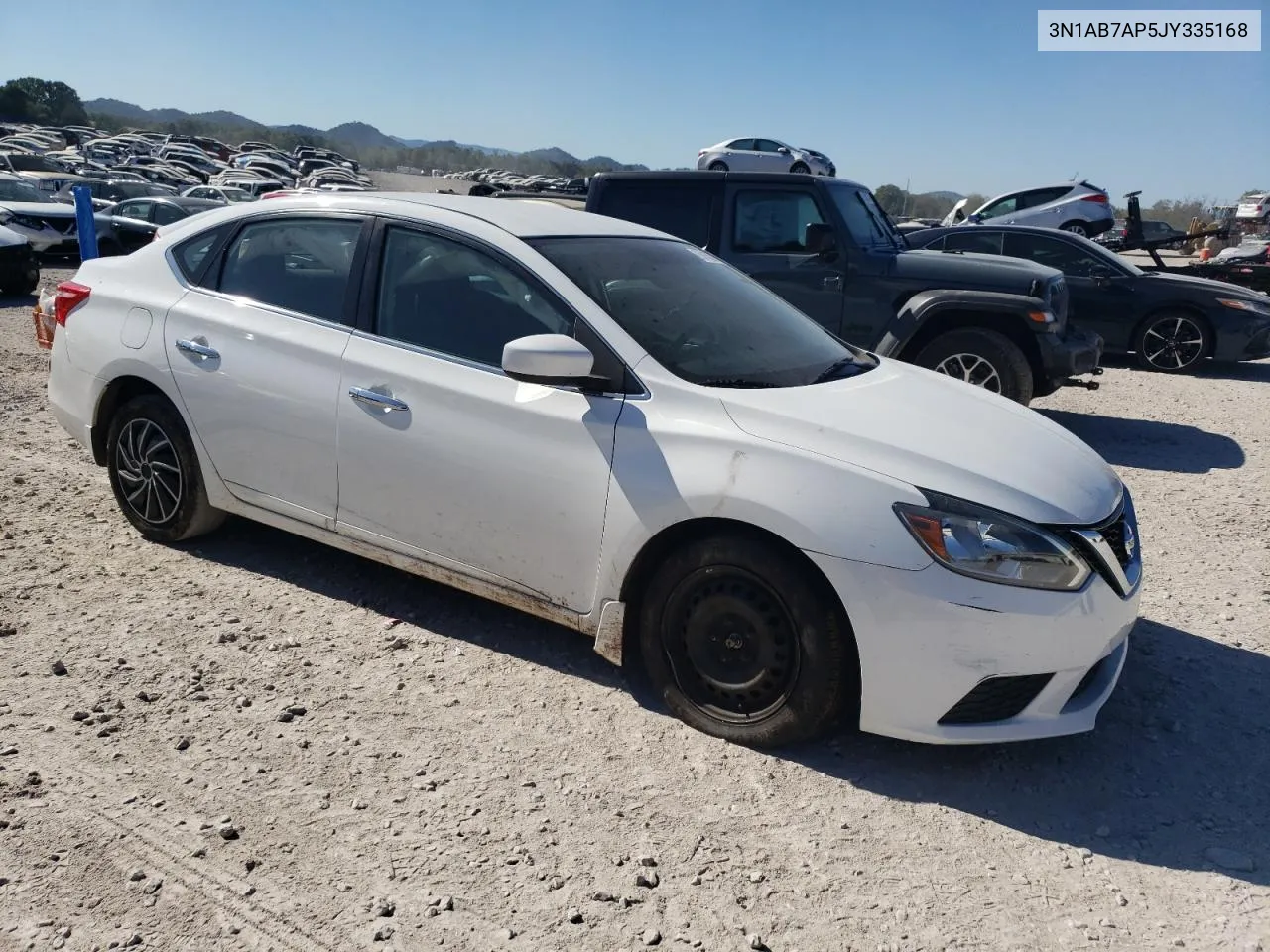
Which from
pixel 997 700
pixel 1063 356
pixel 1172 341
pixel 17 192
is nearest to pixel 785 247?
pixel 1063 356

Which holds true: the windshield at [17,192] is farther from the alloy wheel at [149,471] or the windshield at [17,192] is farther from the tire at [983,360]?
the tire at [983,360]

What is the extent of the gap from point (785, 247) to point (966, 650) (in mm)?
5702

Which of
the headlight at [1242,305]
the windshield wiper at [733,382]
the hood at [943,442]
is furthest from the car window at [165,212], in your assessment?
Result: the hood at [943,442]

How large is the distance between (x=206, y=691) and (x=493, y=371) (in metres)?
1.50

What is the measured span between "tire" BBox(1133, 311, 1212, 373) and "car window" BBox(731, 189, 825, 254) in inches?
192

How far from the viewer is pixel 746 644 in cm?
326

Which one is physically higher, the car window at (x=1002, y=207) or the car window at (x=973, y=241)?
the car window at (x=1002, y=207)

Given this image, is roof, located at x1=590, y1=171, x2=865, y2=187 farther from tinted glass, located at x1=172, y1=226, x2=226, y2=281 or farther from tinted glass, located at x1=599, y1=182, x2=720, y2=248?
tinted glass, located at x1=172, y1=226, x2=226, y2=281

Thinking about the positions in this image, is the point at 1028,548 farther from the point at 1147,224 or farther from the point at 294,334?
Answer: the point at 1147,224

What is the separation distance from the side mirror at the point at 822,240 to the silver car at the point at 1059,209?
11846 mm

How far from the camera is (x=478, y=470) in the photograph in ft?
12.0

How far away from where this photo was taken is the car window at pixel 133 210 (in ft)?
63.7

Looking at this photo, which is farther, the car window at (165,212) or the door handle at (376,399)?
the car window at (165,212)

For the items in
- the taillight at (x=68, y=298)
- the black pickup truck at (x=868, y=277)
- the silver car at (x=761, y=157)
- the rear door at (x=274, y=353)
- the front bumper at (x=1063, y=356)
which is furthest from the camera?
the silver car at (x=761, y=157)
